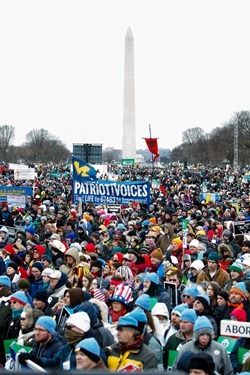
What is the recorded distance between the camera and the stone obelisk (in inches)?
2613

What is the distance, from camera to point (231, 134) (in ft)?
271

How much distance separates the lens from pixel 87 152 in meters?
43.2

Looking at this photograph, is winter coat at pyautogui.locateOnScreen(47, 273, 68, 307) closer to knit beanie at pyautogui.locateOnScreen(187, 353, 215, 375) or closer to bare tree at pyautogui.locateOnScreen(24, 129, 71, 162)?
knit beanie at pyautogui.locateOnScreen(187, 353, 215, 375)

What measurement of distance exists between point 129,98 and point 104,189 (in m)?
49.3

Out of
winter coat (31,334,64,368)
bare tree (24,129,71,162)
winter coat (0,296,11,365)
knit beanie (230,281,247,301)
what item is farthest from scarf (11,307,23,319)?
bare tree (24,129,71,162)

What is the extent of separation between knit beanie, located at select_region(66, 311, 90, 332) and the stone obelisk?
6140 centimetres

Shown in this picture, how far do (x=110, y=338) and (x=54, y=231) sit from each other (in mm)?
9577

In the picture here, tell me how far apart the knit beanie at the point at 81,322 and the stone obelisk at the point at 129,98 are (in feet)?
201

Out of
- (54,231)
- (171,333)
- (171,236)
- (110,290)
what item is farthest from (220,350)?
(54,231)

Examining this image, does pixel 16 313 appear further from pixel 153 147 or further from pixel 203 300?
pixel 153 147

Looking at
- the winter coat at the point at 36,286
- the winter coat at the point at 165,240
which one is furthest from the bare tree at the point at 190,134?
the winter coat at the point at 36,286

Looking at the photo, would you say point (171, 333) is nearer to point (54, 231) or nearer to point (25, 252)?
point (25, 252)

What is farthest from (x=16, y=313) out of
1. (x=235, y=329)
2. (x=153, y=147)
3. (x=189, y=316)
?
(x=153, y=147)

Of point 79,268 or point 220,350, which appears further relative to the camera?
point 79,268
